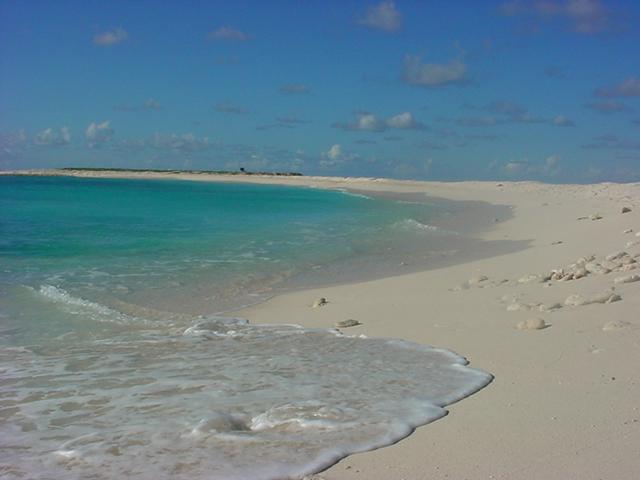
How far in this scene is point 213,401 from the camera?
542cm

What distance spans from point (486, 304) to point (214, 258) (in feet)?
28.7

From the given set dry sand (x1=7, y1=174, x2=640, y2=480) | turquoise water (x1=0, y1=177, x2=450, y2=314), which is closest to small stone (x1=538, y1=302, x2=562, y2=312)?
dry sand (x1=7, y1=174, x2=640, y2=480)

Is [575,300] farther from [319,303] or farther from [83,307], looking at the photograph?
[83,307]

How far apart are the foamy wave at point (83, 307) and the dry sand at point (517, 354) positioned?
182cm

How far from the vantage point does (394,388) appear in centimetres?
573

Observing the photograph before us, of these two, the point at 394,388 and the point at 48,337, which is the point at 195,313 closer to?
the point at 48,337

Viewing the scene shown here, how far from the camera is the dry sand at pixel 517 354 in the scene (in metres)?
4.01

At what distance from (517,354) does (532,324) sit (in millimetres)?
948

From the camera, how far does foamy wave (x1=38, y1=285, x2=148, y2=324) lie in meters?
9.52

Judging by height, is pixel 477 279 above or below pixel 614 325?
below

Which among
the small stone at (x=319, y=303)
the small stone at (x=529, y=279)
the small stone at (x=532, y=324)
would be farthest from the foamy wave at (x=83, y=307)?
the small stone at (x=529, y=279)

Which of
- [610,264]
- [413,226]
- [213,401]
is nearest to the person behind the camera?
[213,401]

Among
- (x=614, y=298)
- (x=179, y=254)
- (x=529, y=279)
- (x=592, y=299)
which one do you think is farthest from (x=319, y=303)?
(x=179, y=254)

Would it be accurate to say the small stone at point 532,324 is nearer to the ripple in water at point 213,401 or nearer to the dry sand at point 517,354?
the dry sand at point 517,354
